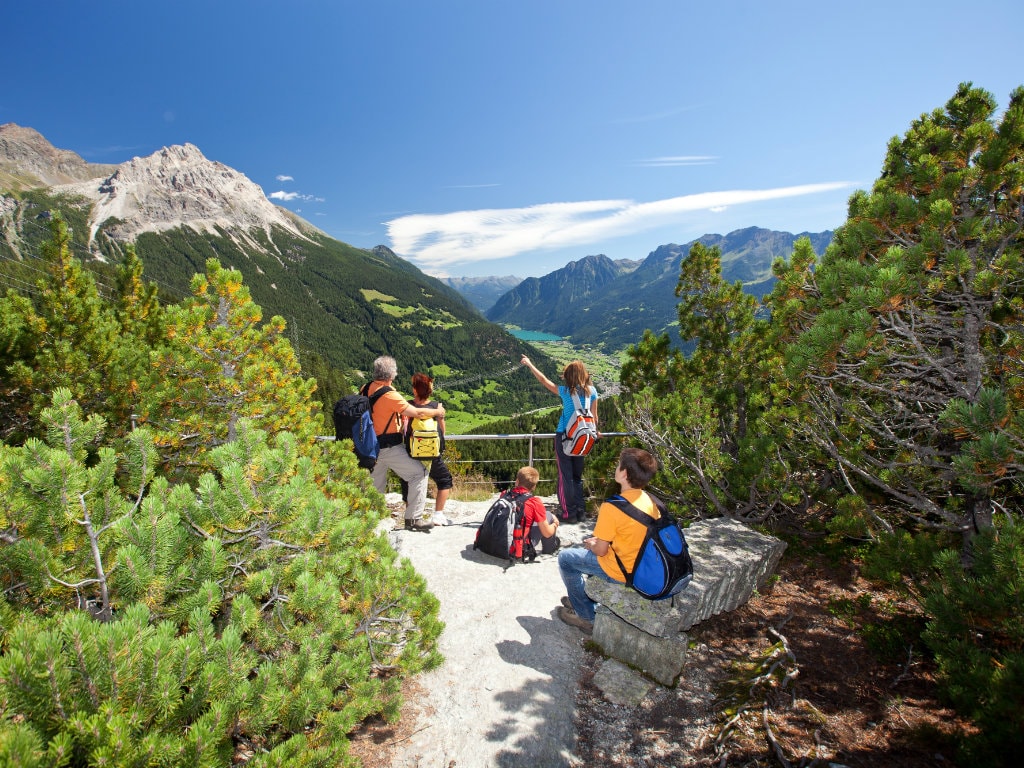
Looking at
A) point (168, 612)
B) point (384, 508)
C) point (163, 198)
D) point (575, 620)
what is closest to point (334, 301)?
point (163, 198)

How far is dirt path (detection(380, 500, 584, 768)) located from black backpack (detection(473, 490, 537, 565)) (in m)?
0.16

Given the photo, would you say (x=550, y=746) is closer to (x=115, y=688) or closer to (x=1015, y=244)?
(x=115, y=688)

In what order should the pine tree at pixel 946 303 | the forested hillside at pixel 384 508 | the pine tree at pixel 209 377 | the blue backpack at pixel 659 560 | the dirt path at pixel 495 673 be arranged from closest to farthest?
the forested hillside at pixel 384 508
the dirt path at pixel 495 673
the pine tree at pixel 946 303
the blue backpack at pixel 659 560
the pine tree at pixel 209 377

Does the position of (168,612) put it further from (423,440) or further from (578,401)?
(578,401)

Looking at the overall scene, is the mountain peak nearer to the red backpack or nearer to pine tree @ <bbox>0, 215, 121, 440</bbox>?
pine tree @ <bbox>0, 215, 121, 440</bbox>

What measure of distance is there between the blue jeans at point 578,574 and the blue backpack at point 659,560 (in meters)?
0.60

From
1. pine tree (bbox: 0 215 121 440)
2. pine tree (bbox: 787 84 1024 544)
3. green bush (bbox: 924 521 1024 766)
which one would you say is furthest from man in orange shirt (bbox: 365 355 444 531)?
green bush (bbox: 924 521 1024 766)

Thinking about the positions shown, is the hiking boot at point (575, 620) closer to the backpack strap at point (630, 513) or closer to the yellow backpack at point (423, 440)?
the backpack strap at point (630, 513)

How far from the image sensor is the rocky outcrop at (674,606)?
343 cm

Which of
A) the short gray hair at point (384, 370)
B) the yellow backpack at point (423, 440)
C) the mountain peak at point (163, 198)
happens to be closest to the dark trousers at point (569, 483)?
the yellow backpack at point (423, 440)

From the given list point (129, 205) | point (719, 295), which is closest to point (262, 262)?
point (129, 205)

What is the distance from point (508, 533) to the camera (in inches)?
203

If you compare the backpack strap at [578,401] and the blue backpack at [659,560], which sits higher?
the backpack strap at [578,401]

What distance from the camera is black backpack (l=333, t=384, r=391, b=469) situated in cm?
534
